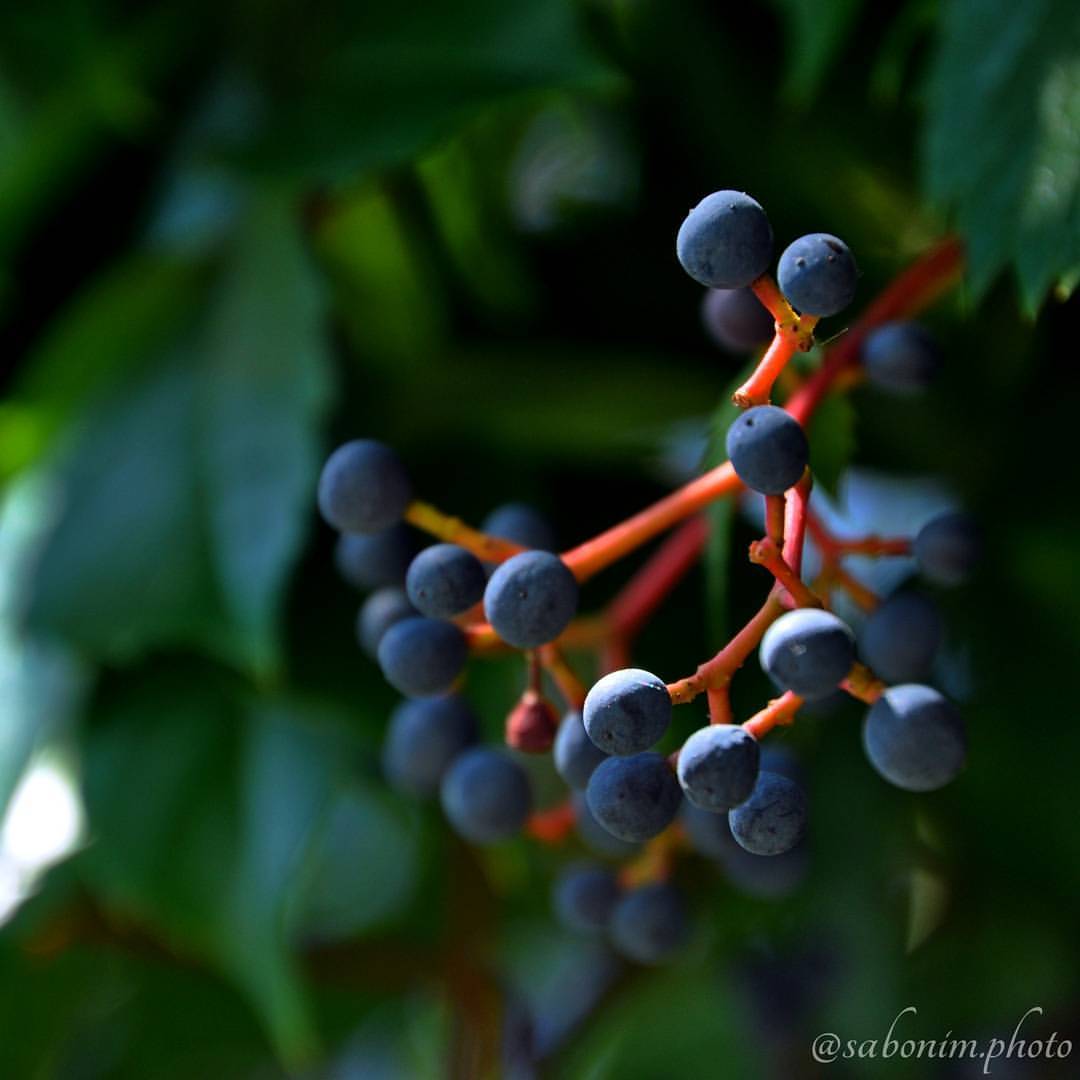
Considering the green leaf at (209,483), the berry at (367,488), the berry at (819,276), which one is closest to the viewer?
the berry at (819,276)

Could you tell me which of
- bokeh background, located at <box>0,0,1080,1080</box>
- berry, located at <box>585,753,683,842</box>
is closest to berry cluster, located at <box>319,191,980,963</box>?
berry, located at <box>585,753,683,842</box>

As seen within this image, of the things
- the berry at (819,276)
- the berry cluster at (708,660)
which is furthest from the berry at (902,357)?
the berry at (819,276)

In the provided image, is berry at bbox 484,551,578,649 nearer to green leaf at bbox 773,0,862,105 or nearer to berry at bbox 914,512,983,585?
berry at bbox 914,512,983,585

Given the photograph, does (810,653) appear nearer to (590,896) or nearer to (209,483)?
(590,896)

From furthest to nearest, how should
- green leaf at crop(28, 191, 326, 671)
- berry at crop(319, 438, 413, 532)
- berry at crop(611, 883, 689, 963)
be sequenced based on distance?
1. green leaf at crop(28, 191, 326, 671)
2. berry at crop(611, 883, 689, 963)
3. berry at crop(319, 438, 413, 532)

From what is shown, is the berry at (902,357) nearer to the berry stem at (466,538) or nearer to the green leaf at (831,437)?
the green leaf at (831,437)
